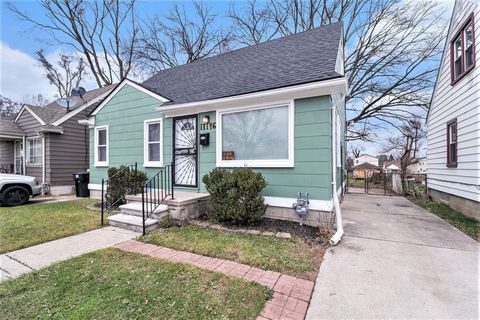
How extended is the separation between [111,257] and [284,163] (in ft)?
11.9

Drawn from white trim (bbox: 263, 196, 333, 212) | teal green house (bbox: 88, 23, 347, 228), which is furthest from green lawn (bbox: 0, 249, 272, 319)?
teal green house (bbox: 88, 23, 347, 228)

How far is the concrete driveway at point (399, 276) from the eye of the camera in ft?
7.06

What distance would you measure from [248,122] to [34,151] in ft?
38.1

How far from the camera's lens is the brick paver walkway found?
2117mm

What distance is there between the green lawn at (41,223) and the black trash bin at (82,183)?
2.04 meters

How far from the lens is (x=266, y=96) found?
5.02 metres

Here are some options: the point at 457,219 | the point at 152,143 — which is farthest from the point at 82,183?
the point at 457,219

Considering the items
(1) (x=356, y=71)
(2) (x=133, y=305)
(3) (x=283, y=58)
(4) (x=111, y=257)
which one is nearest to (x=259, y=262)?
(2) (x=133, y=305)

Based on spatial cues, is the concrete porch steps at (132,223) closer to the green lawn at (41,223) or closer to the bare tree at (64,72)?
the green lawn at (41,223)

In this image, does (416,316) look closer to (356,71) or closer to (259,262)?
(259,262)

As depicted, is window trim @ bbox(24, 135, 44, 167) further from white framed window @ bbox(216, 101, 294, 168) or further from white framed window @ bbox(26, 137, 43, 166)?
white framed window @ bbox(216, 101, 294, 168)

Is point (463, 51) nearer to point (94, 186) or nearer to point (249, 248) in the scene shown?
point (249, 248)

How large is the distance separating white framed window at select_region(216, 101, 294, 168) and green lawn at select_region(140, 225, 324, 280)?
1815mm

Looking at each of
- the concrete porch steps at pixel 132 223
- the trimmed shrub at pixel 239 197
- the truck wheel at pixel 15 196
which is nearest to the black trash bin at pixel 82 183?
the truck wheel at pixel 15 196
